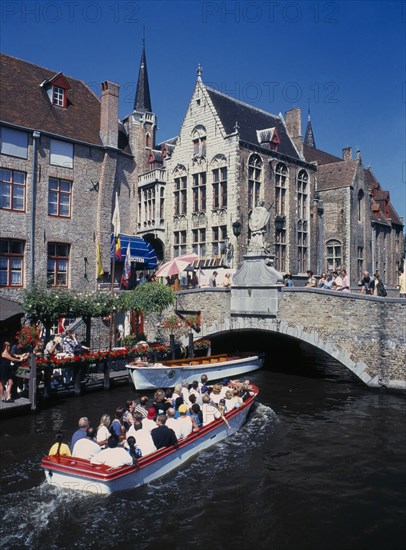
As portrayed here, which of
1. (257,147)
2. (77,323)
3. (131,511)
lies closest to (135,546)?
(131,511)

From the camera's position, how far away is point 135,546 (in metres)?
8.06

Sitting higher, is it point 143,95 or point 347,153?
point 143,95

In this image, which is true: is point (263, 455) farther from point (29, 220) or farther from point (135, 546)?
point (29, 220)

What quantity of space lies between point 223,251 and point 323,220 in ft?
34.4

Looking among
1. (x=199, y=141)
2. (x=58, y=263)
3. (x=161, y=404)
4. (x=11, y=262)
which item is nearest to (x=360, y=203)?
(x=199, y=141)

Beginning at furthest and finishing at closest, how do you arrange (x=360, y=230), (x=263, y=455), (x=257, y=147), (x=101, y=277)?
1. (x=360, y=230)
2. (x=257, y=147)
3. (x=101, y=277)
4. (x=263, y=455)

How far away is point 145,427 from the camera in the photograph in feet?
37.7

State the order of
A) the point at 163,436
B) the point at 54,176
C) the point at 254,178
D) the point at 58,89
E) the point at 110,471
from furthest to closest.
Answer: the point at 254,178 < the point at 58,89 < the point at 54,176 < the point at 163,436 < the point at 110,471

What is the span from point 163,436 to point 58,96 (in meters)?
22.9

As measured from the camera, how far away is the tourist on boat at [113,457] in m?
9.67

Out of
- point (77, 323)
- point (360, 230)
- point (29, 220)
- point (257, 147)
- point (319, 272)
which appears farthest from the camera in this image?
point (360, 230)

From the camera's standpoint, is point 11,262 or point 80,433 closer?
point 80,433

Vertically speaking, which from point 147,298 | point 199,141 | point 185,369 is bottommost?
point 185,369

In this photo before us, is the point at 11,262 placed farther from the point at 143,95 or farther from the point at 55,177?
the point at 143,95
